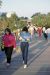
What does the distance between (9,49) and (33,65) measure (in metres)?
1.17

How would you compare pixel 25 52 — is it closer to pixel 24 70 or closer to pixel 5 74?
pixel 24 70

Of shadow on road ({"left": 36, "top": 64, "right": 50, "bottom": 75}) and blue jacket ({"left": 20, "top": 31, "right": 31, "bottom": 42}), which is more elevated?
blue jacket ({"left": 20, "top": 31, "right": 31, "bottom": 42})

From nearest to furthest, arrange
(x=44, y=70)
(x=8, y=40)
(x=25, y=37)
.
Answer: (x=44, y=70) → (x=25, y=37) → (x=8, y=40)

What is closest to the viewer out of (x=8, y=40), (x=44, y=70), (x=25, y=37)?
(x=44, y=70)

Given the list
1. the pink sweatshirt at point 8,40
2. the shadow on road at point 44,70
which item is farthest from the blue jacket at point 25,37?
the shadow on road at point 44,70

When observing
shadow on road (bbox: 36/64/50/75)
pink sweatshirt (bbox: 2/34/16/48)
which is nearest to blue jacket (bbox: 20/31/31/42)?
pink sweatshirt (bbox: 2/34/16/48)

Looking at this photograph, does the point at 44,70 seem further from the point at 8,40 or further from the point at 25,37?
the point at 8,40

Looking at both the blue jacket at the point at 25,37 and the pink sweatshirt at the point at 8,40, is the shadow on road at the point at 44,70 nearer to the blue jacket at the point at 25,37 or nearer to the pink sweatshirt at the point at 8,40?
the blue jacket at the point at 25,37

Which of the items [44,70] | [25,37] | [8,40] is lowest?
[44,70]

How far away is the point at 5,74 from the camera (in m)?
11.6

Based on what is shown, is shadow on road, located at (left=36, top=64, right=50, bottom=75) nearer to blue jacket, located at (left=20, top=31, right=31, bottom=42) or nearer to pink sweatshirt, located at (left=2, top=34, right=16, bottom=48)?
blue jacket, located at (left=20, top=31, right=31, bottom=42)

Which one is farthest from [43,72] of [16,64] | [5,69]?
[16,64]

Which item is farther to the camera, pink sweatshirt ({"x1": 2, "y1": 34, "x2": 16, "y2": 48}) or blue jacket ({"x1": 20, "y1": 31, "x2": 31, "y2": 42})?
pink sweatshirt ({"x1": 2, "y1": 34, "x2": 16, "y2": 48})

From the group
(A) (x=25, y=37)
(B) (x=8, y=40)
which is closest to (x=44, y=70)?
(A) (x=25, y=37)
